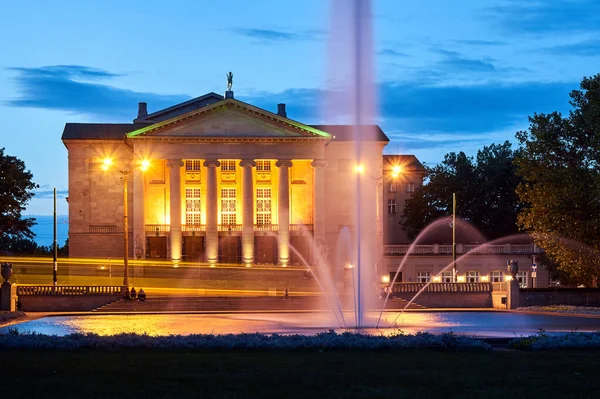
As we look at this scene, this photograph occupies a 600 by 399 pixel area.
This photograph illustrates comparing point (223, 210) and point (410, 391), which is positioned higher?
point (223, 210)

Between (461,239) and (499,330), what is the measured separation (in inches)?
2807

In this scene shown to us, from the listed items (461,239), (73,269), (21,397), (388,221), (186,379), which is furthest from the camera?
(388,221)

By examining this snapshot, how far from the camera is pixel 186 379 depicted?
2084 cm

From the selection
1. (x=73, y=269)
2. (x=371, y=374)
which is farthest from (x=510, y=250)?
(x=371, y=374)

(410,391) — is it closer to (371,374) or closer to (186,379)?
(371,374)

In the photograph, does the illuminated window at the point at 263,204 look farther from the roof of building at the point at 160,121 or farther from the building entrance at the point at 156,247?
the building entrance at the point at 156,247

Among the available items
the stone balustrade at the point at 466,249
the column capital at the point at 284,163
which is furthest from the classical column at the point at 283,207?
the stone balustrade at the point at 466,249

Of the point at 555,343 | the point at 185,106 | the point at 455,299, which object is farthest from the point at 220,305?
the point at 185,106

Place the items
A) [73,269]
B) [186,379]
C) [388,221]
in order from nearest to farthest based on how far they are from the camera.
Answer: [186,379]
[73,269]
[388,221]

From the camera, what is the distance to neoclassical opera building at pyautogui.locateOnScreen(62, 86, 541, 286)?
9638 cm

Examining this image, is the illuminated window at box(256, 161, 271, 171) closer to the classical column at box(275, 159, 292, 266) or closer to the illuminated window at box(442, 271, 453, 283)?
the classical column at box(275, 159, 292, 266)

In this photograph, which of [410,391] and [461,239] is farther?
[461,239]

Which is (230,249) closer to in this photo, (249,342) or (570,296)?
(570,296)

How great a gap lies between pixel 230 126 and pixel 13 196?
2717cm
